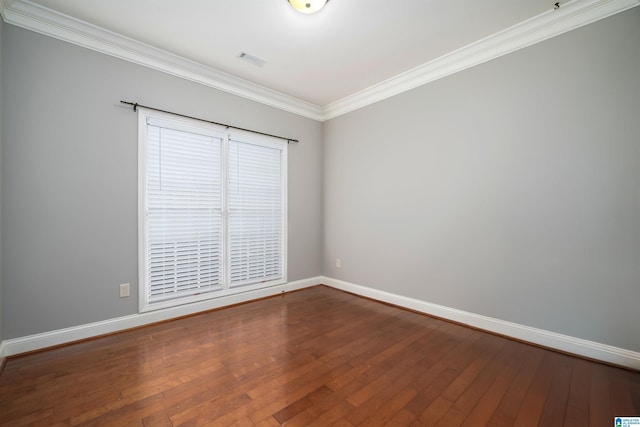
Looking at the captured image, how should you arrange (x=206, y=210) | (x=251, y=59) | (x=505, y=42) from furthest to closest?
(x=206, y=210), (x=251, y=59), (x=505, y=42)

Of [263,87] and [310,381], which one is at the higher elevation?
[263,87]

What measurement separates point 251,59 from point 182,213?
1.88 metres

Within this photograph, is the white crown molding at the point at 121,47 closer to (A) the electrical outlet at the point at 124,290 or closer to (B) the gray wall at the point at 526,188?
(B) the gray wall at the point at 526,188

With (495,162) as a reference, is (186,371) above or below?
below

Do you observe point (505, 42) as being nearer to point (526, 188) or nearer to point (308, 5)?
point (526, 188)

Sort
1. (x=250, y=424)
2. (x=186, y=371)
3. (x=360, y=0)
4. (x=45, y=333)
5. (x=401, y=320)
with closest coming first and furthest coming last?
(x=250, y=424)
(x=186, y=371)
(x=360, y=0)
(x=45, y=333)
(x=401, y=320)

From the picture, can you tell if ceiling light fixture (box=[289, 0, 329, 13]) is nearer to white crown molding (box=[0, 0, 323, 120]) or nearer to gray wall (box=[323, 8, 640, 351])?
white crown molding (box=[0, 0, 323, 120])

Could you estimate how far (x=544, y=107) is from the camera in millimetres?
2398

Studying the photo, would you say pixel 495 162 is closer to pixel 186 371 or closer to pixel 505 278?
pixel 505 278

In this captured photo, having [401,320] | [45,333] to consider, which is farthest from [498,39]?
[45,333]

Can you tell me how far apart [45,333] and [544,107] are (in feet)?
15.7

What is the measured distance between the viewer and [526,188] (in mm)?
2480

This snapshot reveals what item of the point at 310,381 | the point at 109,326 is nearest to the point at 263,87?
the point at 109,326

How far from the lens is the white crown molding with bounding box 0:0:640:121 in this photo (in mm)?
2174
